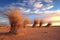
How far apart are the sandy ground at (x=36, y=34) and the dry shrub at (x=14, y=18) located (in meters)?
0.11

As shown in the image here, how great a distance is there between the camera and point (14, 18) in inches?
142

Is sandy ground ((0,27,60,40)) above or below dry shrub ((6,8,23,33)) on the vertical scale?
below

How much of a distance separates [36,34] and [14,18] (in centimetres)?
55

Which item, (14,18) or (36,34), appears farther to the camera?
(14,18)

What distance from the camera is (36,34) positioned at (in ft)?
11.5

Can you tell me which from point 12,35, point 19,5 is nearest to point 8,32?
point 12,35

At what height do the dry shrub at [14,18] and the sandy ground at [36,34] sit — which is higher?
the dry shrub at [14,18]

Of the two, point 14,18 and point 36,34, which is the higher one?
point 14,18

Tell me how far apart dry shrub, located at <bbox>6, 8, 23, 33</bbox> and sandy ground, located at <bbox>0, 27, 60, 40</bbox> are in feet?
0.34

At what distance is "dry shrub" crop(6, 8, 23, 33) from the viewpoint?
3.52 m

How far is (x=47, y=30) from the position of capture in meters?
3.62

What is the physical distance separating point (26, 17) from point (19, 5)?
27 centimetres

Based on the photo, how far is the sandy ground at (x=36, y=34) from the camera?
3428mm

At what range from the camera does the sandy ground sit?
343cm
